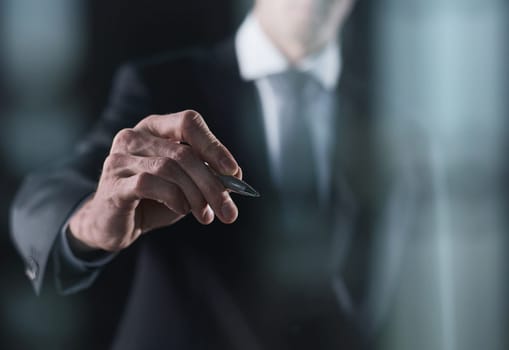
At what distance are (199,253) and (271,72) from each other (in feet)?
0.93

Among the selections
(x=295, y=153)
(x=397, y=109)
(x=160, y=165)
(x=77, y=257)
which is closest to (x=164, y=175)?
(x=160, y=165)

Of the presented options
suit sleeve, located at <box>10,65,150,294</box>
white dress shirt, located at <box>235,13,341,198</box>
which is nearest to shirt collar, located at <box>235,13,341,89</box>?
white dress shirt, located at <box>235,13,341,198</box>

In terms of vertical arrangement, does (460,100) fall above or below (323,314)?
above

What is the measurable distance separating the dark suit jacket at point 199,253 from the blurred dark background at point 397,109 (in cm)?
3

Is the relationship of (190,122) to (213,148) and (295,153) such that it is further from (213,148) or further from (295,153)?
(295,153)

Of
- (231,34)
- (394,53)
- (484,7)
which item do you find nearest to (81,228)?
(231,34)

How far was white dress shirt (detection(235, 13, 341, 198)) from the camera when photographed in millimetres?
851

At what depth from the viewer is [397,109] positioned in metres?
0.93

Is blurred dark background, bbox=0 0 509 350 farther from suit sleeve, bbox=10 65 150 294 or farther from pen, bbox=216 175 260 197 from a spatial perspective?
pen, bbox=216 175 260 197

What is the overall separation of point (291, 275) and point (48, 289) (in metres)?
0.33

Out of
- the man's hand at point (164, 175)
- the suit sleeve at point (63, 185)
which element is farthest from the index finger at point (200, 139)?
the suit sleeve at point (63, 185)

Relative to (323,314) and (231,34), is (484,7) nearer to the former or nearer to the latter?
(231,34)

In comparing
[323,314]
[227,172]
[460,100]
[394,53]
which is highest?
[227,172]

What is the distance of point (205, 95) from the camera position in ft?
2.65
